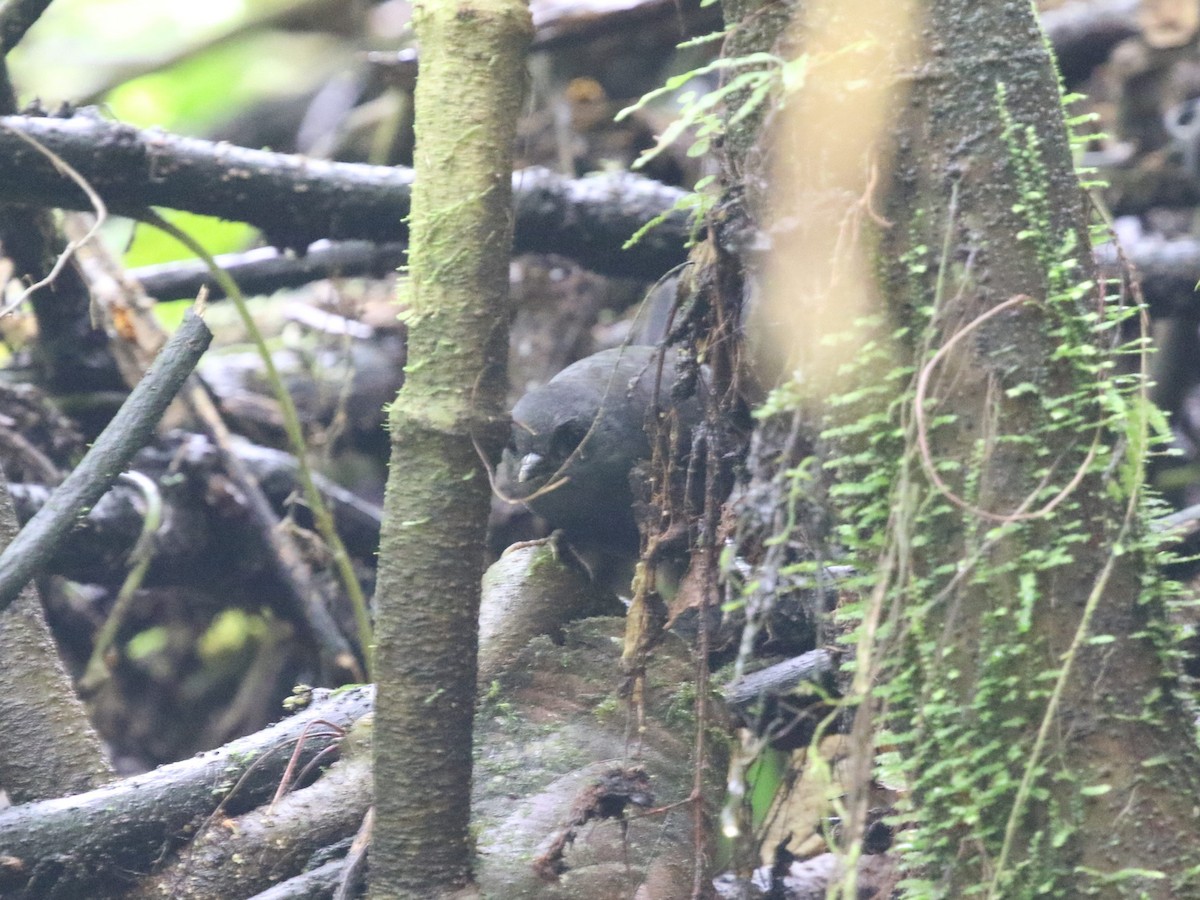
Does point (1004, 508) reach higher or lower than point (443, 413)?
lower

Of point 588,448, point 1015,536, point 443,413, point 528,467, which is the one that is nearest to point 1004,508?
point 1015,536

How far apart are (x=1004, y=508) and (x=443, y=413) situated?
71cm

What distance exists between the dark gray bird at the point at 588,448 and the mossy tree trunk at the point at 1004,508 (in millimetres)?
1218

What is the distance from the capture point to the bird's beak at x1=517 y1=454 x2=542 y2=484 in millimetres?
2842

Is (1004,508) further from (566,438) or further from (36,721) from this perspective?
(36,721)

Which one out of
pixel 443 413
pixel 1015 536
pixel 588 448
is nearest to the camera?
pixel 1015 536

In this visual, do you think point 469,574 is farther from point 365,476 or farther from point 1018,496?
point 365,476

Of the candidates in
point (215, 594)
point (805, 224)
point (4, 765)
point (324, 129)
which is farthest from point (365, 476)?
point (805, 224)

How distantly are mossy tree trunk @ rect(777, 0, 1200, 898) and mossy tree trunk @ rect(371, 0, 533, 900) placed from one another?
46 cm

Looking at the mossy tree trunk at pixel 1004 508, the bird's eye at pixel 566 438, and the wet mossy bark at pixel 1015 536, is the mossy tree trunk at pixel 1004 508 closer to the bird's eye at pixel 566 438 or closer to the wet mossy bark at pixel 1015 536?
the wet mossy bark at pixel 1015 536

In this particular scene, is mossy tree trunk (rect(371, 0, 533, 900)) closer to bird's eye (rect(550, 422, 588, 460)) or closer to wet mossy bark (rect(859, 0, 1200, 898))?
wet mossy bark (rect(859, 0, 1200, 898))

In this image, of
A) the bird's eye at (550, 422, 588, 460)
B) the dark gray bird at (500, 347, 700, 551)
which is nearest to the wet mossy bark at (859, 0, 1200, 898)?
the dark gray bird at (500, 347, 700, 551)

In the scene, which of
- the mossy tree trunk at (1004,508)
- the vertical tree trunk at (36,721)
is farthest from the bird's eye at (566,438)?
the mossy tree trunk at (1004,508)

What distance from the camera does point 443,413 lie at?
5.14 ft
